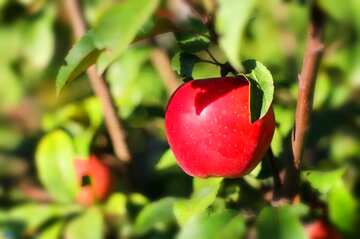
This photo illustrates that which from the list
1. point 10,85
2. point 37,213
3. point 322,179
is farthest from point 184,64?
point 10,85

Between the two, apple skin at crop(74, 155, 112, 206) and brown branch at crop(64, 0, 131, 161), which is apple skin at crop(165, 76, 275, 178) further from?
apple skin at crop(74, 155, 112, 206)

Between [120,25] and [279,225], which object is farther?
[279,225]

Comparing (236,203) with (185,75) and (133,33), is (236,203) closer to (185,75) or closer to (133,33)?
(185,75)

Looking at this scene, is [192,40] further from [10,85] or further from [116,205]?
[10,85]

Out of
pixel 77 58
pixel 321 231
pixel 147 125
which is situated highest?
pixel 77 58

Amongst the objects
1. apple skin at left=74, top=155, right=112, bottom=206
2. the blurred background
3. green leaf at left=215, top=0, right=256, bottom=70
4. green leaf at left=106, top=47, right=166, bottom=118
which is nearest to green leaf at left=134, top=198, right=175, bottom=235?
the blurred background

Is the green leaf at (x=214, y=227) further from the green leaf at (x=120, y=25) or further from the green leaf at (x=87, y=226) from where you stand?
the green leaf at (x=87, y=226)

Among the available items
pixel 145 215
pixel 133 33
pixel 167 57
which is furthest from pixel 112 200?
pixel 133 33
